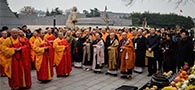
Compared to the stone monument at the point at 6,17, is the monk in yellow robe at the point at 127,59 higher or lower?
lower

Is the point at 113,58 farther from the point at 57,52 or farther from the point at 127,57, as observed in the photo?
the point at 57,52

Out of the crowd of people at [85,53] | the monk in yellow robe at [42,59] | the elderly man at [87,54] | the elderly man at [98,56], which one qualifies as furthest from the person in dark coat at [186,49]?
the monk in yellow robe at [42,59]

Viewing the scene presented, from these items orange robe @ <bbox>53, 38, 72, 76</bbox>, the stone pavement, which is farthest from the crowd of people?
the stone pavement

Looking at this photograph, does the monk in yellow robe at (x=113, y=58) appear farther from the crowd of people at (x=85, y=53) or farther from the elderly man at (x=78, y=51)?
the elderly man at (x=78, y=51)

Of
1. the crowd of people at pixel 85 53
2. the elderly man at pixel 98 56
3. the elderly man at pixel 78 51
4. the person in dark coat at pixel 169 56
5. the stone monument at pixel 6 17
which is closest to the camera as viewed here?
the crowd of people at pixel 85 53

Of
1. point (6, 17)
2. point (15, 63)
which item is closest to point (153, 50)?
point (15, 63)

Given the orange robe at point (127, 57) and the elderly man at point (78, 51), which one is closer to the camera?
the orange robe at point (127, 57)

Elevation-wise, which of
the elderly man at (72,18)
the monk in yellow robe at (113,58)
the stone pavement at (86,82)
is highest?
the elderly man at (72,18)

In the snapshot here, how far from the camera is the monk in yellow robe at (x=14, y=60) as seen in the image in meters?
7.78

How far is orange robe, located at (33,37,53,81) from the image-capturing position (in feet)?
29.3

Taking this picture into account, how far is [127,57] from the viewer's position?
392 inches

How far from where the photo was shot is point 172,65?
32.2ft

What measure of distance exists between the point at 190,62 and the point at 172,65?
3.50 ft

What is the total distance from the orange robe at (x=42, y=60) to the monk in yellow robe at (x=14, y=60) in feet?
2.89
